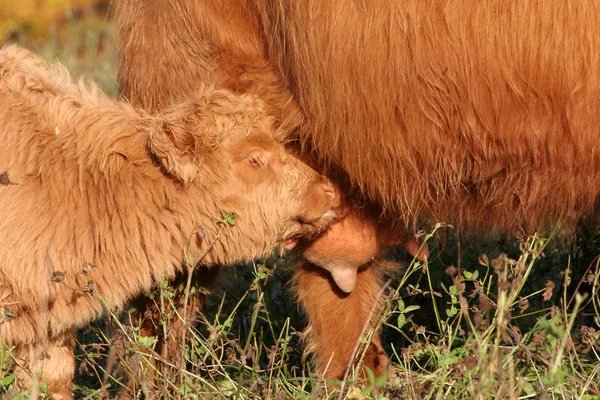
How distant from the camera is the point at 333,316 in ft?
15.7

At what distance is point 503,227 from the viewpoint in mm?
4172

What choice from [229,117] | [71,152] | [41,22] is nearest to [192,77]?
[229,117]

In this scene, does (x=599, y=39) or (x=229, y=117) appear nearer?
(x=599, y=39)

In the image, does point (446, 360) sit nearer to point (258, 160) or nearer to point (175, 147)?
point (258, 160)

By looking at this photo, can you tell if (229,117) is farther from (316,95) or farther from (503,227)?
(503,227)

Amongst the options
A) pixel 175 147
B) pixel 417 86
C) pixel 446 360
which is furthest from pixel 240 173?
pixel 446 360

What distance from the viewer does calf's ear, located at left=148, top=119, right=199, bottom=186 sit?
4.00m

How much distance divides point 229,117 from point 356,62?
0.65m

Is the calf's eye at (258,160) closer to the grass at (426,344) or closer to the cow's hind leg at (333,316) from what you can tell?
the grass at (426,344)

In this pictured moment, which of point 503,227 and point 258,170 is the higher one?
point 258,170

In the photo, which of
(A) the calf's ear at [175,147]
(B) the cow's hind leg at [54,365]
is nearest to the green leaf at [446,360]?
(A) the calf's ear at [175,147]

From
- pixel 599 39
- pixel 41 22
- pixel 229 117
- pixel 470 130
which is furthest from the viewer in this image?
pixel 41 22

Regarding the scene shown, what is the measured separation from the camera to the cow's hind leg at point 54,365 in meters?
4.13

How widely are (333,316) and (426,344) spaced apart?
0.68 meters
